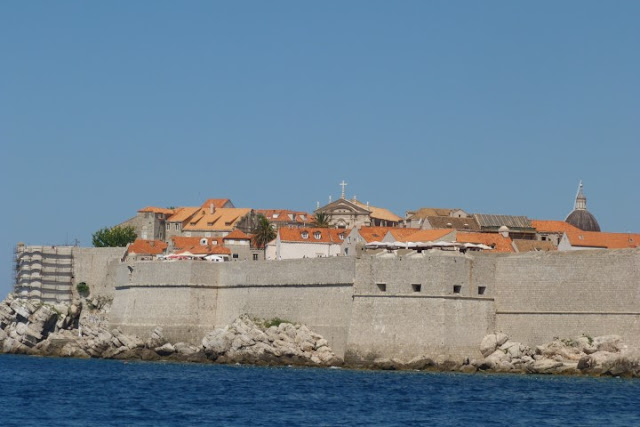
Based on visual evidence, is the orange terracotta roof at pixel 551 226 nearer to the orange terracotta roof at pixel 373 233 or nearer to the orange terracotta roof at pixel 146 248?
the orange terracotta roof at pixel 373 233

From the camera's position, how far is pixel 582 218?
8588cm

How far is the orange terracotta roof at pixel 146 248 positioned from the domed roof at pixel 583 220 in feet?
78.4

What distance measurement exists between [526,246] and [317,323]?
1432cm

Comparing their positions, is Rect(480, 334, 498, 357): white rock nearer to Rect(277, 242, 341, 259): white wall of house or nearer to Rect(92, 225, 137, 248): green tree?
Rect(277, 242, 341, 259): white wall of house

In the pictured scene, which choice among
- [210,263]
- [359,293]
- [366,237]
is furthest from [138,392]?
[366,237]

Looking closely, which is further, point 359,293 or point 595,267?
point 359,293

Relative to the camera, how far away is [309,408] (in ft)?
148

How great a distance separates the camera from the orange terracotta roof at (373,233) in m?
72.2

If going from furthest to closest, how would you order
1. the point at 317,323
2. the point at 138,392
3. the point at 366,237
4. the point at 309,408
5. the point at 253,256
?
the point at 253,256
the point at 366,237
the point at 317,323
the point at 138,392
the point at 309,408

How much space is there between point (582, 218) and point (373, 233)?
18.1 metres

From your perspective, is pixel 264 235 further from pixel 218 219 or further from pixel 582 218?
pixel 582 218

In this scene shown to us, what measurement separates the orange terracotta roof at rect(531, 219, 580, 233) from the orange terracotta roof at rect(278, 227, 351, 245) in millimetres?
10512

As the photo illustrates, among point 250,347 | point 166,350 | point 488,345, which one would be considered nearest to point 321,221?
point 166,350

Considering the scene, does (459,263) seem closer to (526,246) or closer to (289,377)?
(289,377)
